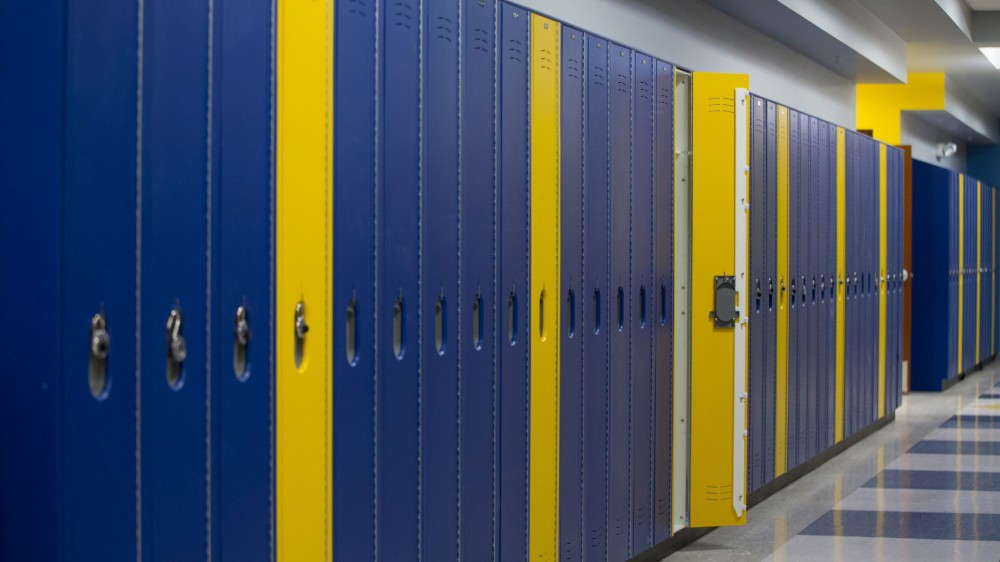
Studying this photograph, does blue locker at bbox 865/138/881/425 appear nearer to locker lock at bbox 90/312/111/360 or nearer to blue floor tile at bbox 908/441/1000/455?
blue floor tile at bbox 908/441/1000/455

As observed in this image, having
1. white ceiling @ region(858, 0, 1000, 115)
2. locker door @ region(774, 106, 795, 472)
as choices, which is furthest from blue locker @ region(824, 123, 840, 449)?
white ceiling @ region(858, 0, 1000, 115)

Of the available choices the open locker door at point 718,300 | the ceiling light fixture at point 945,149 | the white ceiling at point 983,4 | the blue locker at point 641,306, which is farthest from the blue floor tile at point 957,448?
the ceiling light fixture at point 945,149

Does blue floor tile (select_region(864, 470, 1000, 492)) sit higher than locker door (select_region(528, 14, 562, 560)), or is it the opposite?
locker door (select_region(528, 14, 562, 560))

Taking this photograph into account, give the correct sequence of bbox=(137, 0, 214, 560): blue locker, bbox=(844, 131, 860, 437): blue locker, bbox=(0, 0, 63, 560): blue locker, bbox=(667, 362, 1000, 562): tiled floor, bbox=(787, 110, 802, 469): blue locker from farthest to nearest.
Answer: bbox=(844, 131, 860, 437): blue locker
bbox=(787, 110, 802, 469): blue locker
bbox=(667, 362, 1000, 562): tiled floor
bbox=(137, 0, 214, 560): blue locker
bbox=(0, 0, 63, 560): blue locker

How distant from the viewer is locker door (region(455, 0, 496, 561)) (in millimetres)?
3539

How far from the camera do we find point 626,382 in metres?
4.67

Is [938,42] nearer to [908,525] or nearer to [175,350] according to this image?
[908,525]

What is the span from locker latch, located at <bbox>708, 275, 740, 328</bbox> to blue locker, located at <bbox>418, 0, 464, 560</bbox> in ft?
6.48

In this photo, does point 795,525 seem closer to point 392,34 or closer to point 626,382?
point 626,382

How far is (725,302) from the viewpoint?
17.1 ft

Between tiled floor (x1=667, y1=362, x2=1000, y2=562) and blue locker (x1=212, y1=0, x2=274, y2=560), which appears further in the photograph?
tiled floor (x1=667, y1=362, x2=1000, y2=562)

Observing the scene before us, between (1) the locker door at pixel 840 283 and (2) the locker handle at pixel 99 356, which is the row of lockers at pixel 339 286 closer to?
(2) the locker handle at pixel 99 356

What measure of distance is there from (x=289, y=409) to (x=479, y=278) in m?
0.96

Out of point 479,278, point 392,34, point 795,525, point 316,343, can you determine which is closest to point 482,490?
point 479,278
